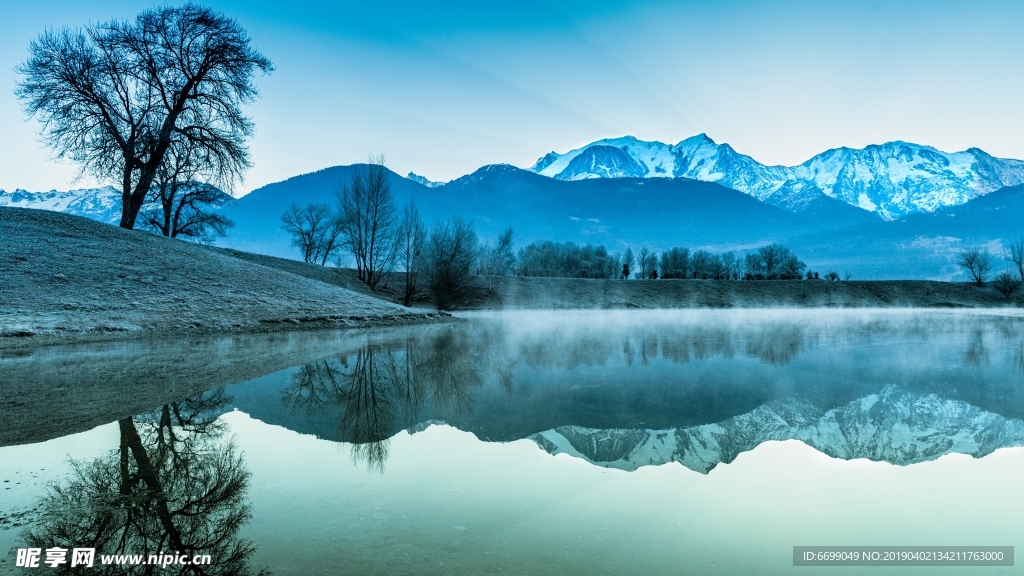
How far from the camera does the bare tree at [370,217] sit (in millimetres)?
50125

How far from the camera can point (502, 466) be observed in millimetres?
6180

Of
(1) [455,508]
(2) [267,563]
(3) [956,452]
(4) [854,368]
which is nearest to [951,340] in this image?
(4) [854,368]

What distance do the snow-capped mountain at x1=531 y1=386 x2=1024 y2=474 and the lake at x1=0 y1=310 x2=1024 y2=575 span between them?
49 mm

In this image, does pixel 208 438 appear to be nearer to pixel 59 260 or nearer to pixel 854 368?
pixel 854 368

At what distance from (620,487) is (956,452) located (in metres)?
4.48

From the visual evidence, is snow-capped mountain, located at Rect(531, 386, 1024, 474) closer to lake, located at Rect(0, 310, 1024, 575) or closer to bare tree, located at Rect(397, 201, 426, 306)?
lake, located at Rect(0, 310, 1024, 575)

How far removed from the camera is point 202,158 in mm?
33000

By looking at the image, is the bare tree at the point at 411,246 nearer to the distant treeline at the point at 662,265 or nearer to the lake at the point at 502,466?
the lake at the point at 502,466

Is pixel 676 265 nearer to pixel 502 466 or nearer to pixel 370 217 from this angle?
pixel 370 217

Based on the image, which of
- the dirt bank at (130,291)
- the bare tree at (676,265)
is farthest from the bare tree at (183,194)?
the bare tree at (676,265)

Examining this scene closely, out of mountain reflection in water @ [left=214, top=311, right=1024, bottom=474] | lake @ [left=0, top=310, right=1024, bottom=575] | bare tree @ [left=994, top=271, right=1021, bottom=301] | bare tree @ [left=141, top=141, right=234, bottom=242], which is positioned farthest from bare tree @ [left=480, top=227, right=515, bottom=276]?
bare tree @ [left=994, top=271, right=1021, bottom=301]

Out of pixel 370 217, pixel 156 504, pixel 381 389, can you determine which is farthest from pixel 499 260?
pixel 156 504

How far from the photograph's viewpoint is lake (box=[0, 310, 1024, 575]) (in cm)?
411

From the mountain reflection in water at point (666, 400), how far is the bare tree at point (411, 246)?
112 ft
